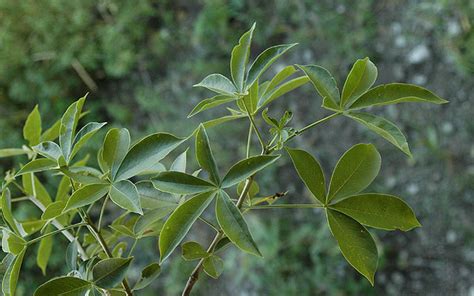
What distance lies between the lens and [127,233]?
0.55 meters

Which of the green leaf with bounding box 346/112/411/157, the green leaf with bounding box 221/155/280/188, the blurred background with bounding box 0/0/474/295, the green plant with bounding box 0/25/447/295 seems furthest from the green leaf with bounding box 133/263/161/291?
the blurred background with bounding box 0/0/474/295

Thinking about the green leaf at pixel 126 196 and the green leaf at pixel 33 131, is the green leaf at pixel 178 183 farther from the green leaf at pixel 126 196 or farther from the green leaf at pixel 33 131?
the green leaf at pixel 33 131

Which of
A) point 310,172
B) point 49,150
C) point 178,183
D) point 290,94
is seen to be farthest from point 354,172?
point 290,94

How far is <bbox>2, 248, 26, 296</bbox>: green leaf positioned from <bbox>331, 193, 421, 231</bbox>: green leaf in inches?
10.1

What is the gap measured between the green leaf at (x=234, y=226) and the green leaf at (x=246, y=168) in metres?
0.02

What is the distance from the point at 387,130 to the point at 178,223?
172 millimetres

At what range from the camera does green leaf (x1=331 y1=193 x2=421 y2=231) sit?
487 mm

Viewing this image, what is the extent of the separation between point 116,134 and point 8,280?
0.46 ft

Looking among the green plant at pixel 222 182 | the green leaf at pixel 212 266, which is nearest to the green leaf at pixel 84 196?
the green plant at pixel 222 182

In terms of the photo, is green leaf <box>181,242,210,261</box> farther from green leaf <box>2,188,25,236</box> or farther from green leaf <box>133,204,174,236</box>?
green leaf <box>2,188,25,236</box>

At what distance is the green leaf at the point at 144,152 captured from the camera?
0.49 m

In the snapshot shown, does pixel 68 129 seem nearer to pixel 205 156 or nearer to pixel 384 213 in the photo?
pixel 205 156

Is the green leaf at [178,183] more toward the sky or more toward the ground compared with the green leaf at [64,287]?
more toward the sky

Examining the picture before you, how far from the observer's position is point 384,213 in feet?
1.60
